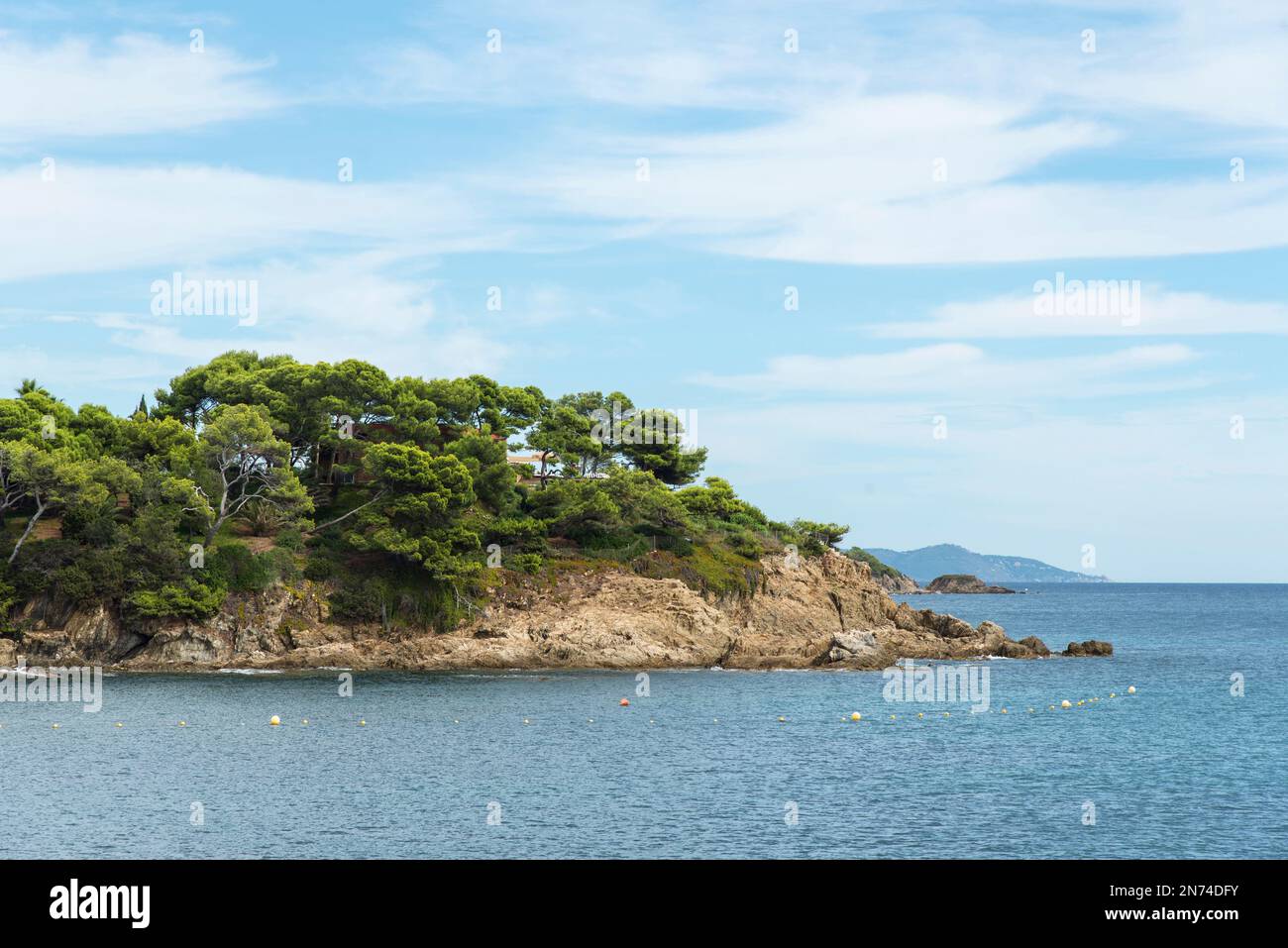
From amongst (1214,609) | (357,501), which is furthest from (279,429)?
(1214,609)

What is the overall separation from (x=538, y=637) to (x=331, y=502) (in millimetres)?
19407

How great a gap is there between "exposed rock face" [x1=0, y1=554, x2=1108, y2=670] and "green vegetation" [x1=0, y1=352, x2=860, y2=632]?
3.68 feet

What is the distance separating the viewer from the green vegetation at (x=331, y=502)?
70.1 metres

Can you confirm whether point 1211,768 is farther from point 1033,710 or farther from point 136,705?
point 136,705

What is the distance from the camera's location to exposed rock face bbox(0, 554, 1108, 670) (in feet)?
227

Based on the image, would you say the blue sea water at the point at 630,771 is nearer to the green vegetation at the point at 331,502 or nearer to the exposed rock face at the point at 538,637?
the exposed rock face at the point at 538,637

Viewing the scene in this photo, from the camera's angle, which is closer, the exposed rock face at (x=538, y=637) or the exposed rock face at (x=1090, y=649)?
the exposed rock face at (x=538, y=637)

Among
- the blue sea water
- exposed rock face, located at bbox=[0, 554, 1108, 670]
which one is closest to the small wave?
exposed rock face, located at bbox=[0, 554, 1108, 670]

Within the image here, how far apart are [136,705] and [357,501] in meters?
30.4

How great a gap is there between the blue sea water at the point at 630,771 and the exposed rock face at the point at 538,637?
5.02 metres
